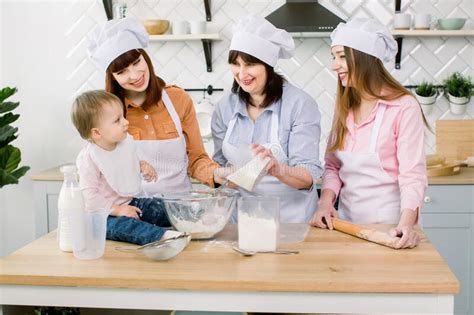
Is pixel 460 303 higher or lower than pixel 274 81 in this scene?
lower

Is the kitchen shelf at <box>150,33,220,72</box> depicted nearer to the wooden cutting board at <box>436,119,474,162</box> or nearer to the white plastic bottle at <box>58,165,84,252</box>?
the wooden cutting board at <box>436,119,474,162</box>

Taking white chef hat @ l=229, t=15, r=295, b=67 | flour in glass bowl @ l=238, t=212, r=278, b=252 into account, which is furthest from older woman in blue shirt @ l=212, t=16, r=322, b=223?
flour in glass bowl @ l=238, t=212, r=278, b=252

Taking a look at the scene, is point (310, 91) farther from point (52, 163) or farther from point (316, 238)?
point (316, 238)

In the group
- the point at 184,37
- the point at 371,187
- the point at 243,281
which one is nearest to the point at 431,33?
the point at 184,37

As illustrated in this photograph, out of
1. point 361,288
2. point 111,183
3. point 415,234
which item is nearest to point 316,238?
point 415,234

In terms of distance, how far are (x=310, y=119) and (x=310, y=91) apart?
5.61 ft

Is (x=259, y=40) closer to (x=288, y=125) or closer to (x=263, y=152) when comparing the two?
(x=288, y=125)

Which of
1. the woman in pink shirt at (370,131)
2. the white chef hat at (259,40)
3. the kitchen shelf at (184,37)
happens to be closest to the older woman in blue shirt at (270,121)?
the white chef hat at (259,40)

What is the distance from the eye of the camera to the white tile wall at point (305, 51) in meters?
3.89

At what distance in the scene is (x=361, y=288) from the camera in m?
1.51

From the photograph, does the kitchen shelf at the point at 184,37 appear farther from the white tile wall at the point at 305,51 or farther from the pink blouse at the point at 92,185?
the pink blouse at the point at 92,185

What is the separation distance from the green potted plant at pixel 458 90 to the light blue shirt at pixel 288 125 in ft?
5.84

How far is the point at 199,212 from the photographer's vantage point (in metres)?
1.88

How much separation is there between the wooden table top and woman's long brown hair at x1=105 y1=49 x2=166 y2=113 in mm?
604
